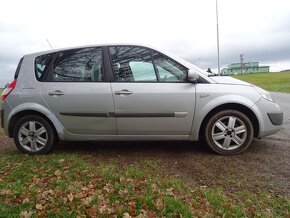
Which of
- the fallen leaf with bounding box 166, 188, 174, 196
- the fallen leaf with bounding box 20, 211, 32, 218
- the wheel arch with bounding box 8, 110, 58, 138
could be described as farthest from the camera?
the wheel arch with bounding box 8, 110, 58, 138

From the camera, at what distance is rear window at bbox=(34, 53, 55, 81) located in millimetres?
5422

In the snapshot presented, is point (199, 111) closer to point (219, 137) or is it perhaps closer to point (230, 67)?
point (219, 137)

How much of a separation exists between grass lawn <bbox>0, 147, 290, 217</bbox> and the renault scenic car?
769 mm

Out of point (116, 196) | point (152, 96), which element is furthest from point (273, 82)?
point (116, 196)

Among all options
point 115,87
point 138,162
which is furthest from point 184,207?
point 115,87

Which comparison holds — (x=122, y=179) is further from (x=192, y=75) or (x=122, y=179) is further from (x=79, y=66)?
(x=79, y=66)

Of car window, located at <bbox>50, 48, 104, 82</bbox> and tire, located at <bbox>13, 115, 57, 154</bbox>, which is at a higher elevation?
car window, located at <bbox>50, 48, 104, 82</bbox>

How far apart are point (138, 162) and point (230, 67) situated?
10766cm

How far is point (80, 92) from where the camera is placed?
5.12 metres

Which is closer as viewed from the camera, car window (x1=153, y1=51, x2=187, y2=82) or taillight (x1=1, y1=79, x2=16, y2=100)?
car window (x1=153, y1=51, x2=187, y2=82)

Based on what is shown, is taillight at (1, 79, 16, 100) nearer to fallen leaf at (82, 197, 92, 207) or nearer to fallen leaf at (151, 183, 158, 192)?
fallen leaf at (82, 197, 92, 207)

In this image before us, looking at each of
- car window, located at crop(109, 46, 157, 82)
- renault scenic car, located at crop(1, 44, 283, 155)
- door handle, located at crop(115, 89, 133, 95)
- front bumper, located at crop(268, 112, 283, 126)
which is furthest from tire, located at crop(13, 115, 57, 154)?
front bumper, located at crop(268, 112, 283, 126)

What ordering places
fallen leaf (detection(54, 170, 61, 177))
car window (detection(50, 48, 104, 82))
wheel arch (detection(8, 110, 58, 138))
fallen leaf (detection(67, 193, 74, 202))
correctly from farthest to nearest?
1. wheel arch (detection(8, 110, 58, 138))
2. car window (detection(50, 48, 104, 82))
3. fallen leaf (detection(54, 170, 61, 177))
4. fallen leaf (detection(67, 193, 74, 202))

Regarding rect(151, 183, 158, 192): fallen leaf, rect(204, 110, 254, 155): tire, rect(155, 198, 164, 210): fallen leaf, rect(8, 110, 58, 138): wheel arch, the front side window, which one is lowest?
rect(155, 198, 164, 210): fallen leaf
